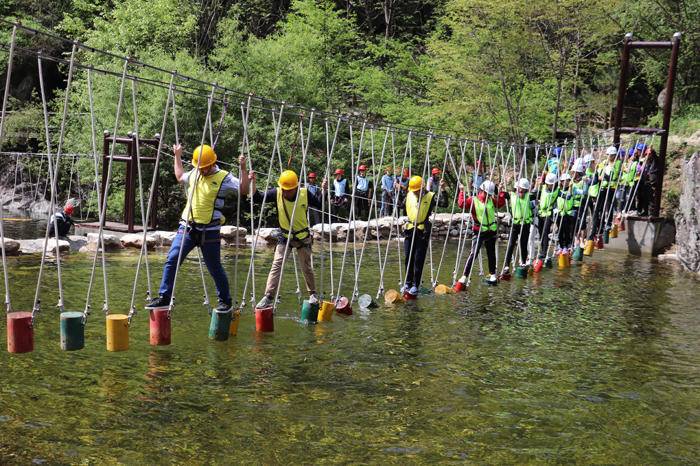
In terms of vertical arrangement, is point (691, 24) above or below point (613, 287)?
above

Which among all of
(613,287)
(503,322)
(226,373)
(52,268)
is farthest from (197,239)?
(613,287)

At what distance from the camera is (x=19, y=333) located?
6984mm

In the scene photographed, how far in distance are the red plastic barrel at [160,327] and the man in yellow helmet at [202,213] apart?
511mm

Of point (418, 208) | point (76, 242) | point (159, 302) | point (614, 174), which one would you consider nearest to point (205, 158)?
point (159, 302)

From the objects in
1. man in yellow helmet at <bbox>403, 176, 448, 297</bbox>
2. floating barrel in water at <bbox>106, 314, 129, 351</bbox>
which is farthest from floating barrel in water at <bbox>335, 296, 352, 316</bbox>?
floating barrel in water at <bbox>106, 314, 129, 351</bbox>

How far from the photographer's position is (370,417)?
7129mm

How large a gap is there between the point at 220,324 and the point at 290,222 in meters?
1.98

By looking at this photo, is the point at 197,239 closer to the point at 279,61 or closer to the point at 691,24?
the point at 279,61

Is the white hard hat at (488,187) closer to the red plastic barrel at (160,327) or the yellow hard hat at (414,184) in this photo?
the yellow hard hat at (414,184)

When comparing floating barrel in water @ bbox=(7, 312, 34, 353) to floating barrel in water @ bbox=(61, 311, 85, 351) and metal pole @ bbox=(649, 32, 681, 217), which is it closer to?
floating barrel in water @ bbox=(61, 311, 85, 351)

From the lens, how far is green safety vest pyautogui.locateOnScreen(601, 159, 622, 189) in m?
19.3

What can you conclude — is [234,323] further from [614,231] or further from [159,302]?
[614,231]

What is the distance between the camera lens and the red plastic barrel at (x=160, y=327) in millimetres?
8070

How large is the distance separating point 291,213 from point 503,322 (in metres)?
3.48
